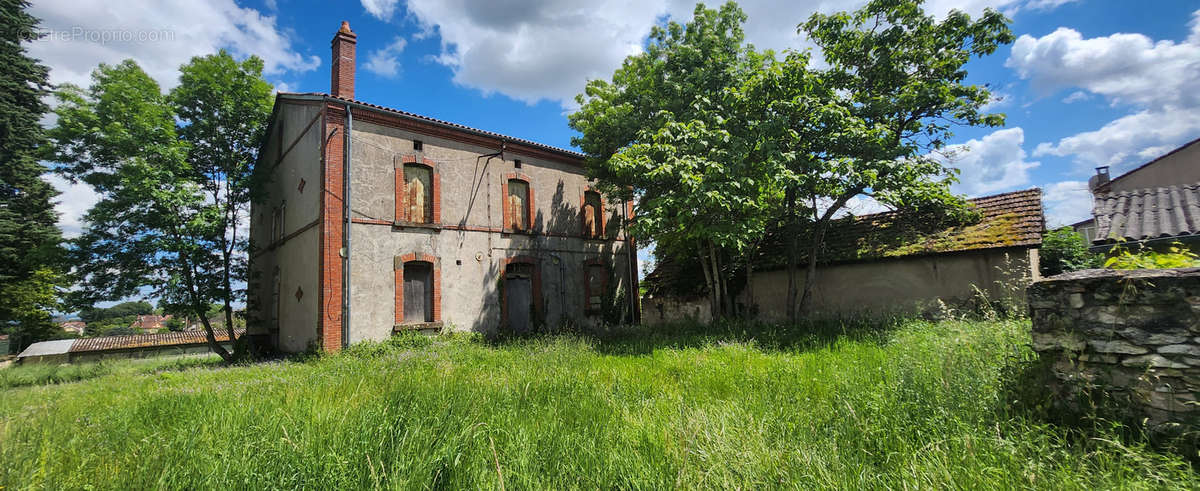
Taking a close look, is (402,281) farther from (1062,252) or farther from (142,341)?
(142,341)

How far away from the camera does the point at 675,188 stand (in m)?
10.9

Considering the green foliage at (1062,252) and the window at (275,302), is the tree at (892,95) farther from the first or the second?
the window at (275,302)

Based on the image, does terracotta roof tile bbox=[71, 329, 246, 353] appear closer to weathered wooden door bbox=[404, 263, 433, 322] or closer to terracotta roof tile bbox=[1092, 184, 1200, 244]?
weathered wooden door bbox=[404, 263, 433, 322]

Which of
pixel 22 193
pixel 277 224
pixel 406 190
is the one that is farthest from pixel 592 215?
pixel 22 193

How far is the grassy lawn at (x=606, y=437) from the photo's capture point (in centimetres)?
244

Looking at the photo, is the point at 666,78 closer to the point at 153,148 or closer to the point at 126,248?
the point at 153,148

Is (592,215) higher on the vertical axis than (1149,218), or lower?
higher

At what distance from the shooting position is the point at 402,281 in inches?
461

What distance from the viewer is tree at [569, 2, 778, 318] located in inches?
380

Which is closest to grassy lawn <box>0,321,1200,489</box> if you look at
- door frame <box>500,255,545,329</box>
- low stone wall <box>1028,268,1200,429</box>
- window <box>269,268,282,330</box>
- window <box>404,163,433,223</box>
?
low stone wall <box>1028,268,1200,429</box>

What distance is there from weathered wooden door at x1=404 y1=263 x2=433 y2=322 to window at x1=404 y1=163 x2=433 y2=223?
1.36 m

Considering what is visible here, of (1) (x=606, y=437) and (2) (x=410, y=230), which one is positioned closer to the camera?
(1) (x=606, y=437)

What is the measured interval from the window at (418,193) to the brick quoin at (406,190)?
41mm

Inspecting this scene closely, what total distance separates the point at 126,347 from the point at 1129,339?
38453 mm
